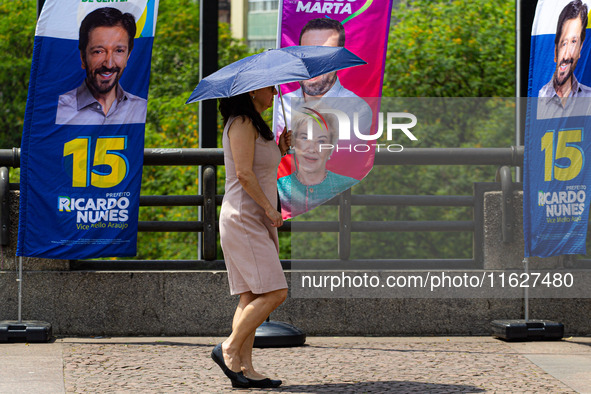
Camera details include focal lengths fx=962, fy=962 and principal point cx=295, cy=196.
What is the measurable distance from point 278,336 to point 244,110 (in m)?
2.30

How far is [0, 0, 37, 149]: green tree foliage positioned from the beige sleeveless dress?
21.2 m

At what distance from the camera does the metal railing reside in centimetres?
842

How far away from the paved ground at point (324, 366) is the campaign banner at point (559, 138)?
0.96 m

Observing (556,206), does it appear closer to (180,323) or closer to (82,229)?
(180,323)

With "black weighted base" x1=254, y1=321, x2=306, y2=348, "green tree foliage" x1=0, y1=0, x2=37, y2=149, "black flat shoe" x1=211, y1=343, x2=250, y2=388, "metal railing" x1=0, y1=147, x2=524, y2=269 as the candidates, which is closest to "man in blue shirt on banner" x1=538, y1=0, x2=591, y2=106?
"metal railing" x1=0, y1=147, x2=524, y2=269

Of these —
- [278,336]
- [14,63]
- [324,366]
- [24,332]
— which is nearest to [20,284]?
[24,332]

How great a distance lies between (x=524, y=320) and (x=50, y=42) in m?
4.61

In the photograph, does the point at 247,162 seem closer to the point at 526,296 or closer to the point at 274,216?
the point at 274,216

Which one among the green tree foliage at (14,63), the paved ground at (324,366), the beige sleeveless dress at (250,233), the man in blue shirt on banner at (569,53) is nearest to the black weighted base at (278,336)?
the paved ground at (324,366)

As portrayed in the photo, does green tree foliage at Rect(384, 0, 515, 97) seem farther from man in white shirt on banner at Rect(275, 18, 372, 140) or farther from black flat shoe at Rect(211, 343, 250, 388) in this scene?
black flat shoe at Rect(211, 343, 250, 388)

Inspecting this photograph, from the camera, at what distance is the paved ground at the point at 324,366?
20.2 feet

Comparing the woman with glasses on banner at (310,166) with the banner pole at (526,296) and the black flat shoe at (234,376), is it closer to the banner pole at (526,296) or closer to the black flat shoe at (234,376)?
the banner pole at (526,296)

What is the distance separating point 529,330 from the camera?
8.00 metres

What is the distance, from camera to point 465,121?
22438mm
